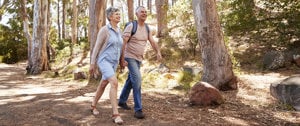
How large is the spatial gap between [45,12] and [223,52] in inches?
454

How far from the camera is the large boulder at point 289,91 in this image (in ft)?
20.7

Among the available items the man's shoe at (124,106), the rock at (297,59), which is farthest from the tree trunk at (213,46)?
the rock at (297,59)

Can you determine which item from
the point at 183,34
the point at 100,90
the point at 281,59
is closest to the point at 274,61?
A: the point at 281,59

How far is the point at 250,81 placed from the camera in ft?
30.4

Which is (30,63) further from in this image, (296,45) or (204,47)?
(296,45)

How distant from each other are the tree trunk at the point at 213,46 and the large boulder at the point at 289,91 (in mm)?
1390

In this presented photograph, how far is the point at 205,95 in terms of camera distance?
6.39m

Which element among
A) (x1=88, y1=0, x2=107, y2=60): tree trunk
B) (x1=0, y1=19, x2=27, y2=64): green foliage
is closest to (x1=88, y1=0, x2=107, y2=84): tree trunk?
(x1=88, y1=0, x2=107, y2=60): tree trunk

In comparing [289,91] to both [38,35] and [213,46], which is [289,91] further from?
[38,35]

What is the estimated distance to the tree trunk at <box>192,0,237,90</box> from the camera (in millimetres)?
7844

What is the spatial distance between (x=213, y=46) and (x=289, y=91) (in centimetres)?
216

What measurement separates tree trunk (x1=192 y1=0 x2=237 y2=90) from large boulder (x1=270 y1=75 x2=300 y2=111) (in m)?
1.39

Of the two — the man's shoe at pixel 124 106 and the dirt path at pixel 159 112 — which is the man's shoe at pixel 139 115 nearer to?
the dirt path at pixel 159 112

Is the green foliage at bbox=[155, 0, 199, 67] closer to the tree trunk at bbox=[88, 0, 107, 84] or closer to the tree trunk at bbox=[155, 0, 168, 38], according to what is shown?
the tree trunk at bbox=[155, 0, 168, 38]
